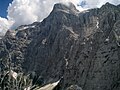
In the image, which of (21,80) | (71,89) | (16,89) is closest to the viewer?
(71,89)

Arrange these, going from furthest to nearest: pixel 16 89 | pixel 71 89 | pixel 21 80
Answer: pixel 21 80 → pixel 16 89 → pixel 71 89

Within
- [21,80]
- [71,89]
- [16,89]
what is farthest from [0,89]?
[71,89]

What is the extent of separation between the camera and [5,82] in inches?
4739

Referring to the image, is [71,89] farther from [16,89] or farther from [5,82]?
[5,82]

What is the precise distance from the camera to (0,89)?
10762 centimetres

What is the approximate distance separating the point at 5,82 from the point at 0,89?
12.8 metres

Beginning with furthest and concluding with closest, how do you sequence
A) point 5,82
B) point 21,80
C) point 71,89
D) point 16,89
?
point 5,82
point 21,80
point 16,89
point 71,89

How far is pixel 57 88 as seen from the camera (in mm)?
91312

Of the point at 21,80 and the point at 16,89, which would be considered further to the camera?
the point at 21,80

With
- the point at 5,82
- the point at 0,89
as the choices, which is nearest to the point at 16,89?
the point at 0,89

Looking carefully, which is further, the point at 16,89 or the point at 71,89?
the point at 16,89

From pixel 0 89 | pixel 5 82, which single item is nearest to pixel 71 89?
pixel 0 89

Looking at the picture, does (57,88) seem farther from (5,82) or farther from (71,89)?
(5,82)

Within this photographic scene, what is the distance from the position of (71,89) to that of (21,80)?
110 feet
